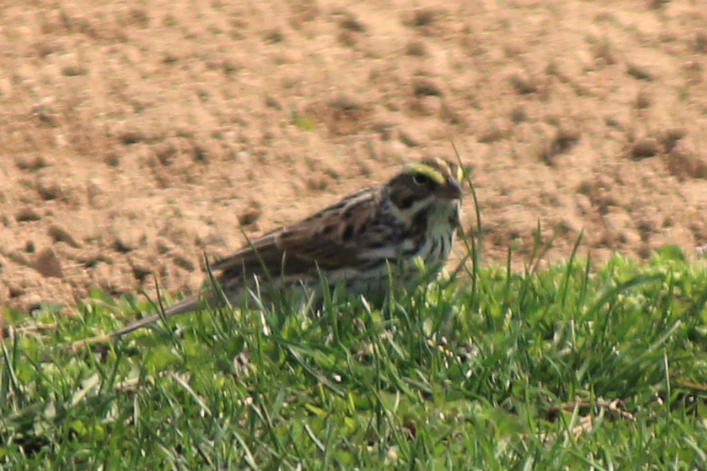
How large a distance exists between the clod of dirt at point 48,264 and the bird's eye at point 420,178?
211 cm

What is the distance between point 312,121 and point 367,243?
1.97 metres

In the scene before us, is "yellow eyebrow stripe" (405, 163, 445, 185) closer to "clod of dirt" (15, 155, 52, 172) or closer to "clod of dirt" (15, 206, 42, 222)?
"clod of dirt" (15, 206, 42, 222)

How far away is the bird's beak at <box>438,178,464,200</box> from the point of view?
23.8 feet

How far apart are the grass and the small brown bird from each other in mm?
357

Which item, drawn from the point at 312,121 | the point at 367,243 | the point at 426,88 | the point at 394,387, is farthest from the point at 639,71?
the point at 394,387

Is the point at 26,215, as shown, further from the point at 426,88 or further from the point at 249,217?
the point at 426,88

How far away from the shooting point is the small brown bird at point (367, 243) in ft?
23.7

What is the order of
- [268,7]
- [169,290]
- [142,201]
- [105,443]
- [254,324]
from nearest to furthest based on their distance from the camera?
[105,443] → [254,324] → [169,290] → [142,201] → [268,7]

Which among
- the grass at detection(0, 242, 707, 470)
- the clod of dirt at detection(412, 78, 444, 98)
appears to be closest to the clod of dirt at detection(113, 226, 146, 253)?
the grass at detection(0, 242, 707, 470)

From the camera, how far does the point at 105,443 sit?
5773 mm

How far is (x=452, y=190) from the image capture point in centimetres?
727

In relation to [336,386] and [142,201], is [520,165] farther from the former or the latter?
[336,386]

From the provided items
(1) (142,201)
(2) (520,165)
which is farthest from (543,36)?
(1) (142,201)

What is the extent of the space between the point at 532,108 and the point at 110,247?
2766 millimetres
